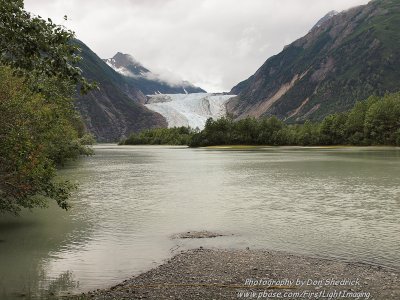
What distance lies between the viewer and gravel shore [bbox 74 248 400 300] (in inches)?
529

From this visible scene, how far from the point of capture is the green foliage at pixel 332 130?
14338cm

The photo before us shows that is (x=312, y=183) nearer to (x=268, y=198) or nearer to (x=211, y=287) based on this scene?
(x=268, y=198)

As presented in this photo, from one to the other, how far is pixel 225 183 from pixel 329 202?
1720 cm

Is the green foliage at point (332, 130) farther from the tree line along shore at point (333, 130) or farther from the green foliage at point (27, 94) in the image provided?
the green foliage at point (27, 94)

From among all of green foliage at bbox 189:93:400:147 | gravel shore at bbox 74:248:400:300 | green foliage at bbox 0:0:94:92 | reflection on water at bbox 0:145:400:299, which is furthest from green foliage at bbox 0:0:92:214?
green foliage at bbox 189:93:400:147

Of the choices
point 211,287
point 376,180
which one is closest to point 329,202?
point 376,180

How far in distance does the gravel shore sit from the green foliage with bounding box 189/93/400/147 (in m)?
129

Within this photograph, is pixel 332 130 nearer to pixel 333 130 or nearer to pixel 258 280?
pixel 333 130

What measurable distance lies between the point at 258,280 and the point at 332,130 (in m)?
157

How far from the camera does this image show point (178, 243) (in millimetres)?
21453

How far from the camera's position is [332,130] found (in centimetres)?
16350

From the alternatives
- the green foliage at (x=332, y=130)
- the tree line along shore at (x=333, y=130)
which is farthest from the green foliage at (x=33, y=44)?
the tree line along shore at (x=333, y=130)

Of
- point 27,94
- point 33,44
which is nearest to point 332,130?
point 27,94

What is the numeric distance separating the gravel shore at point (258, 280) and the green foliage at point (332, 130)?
422 feet
